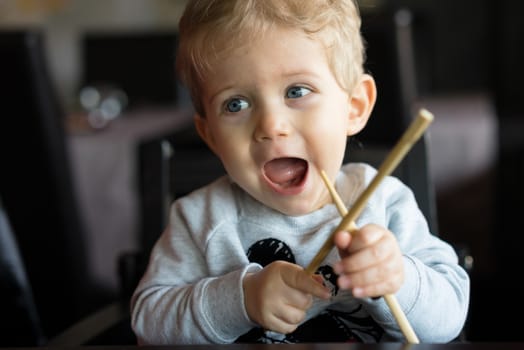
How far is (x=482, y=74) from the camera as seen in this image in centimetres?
450

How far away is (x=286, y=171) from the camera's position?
0.82m

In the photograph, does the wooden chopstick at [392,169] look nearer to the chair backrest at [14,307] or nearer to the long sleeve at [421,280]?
the long sleeve at [421,280]

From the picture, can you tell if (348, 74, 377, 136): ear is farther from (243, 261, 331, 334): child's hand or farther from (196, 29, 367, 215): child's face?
(243, 261, 331, 334): child's hand

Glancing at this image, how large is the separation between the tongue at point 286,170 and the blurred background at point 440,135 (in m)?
1.26

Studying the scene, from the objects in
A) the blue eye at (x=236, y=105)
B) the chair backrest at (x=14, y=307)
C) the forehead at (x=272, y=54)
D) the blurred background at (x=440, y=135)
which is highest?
the forehead at (x=272, y=54)

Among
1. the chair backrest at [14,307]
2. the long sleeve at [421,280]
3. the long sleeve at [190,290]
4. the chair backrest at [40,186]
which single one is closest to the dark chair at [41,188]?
the chair backrest at [40,186]

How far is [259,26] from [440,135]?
2118 mm

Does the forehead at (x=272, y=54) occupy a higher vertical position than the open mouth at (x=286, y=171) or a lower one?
higher

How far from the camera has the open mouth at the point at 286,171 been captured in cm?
81

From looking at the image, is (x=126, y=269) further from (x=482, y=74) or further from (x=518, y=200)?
→ (x=482, y=74)

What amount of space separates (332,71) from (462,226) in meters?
2.21

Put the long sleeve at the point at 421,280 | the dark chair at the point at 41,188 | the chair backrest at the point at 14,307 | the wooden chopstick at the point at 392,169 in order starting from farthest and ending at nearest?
the dark chair at the point at 41,188
the chair backrest at the point at 14,307
the long sleeve at the point at 421,280
the wooden chopstick at the point at 392,169

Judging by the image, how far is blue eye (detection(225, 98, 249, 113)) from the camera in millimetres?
806

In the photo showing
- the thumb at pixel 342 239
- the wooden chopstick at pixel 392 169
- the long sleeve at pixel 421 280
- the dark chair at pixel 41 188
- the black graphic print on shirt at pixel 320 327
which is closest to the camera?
the wooden chopstick at pixel 392 169
